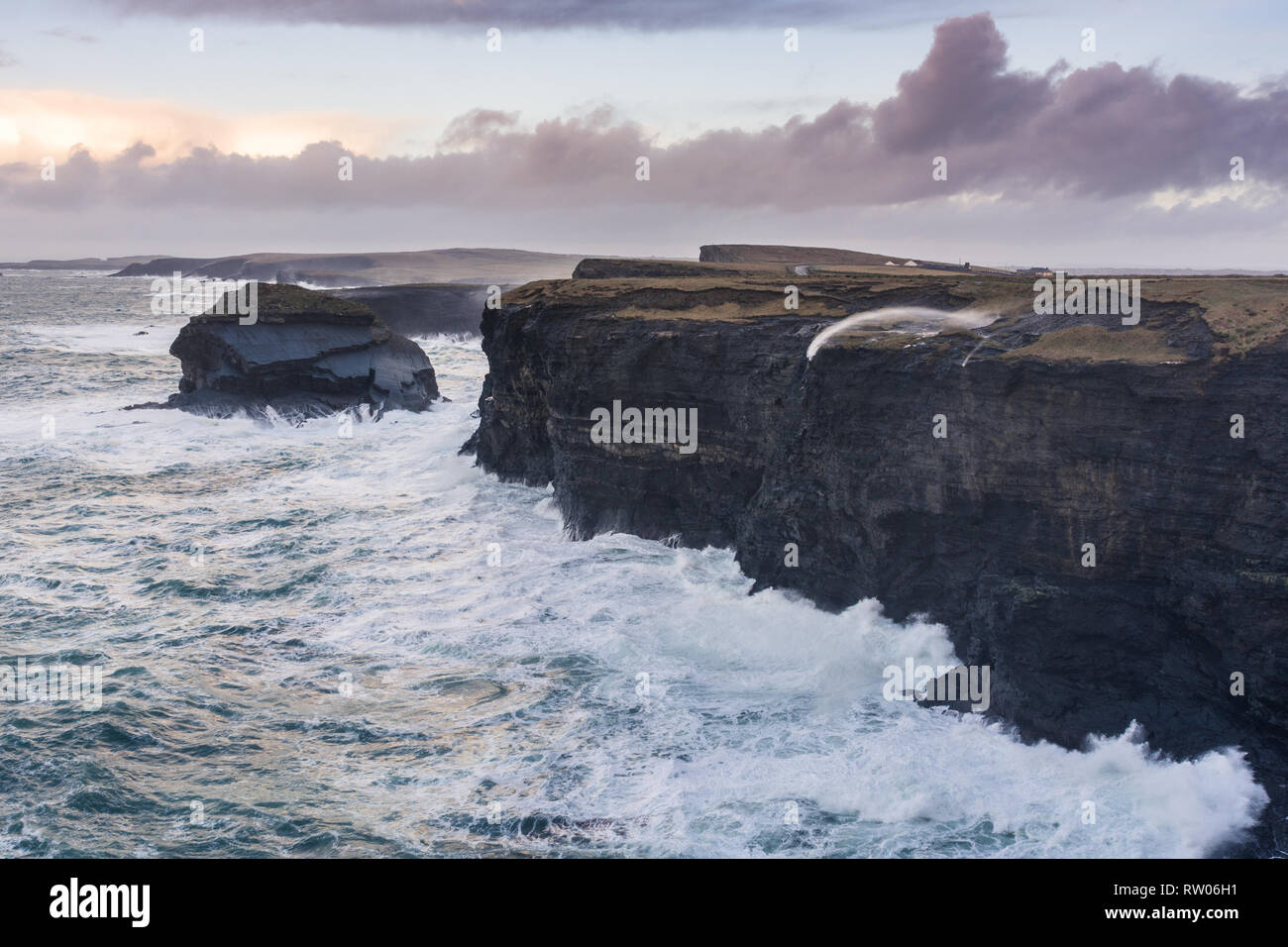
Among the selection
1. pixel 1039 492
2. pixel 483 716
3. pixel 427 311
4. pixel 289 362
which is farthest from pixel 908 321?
pixel 427 311

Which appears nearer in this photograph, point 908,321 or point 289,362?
point 908,321

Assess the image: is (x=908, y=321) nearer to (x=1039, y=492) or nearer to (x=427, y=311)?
(x=1039, y=492)

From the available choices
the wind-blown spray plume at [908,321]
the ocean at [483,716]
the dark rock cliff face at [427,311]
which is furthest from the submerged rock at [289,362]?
the dark rock cliff face at [427,311]

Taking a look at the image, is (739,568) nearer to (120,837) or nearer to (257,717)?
(257,717)

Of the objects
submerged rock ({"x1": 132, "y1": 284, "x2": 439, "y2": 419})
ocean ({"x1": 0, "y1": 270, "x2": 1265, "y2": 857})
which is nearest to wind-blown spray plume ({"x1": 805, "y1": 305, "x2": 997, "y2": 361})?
ocean ({"x1": 0, "y1": 270, "x2": 1265, "y2": 857})

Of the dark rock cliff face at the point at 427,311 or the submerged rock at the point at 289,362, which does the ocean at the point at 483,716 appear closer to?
the submerged rock at the point at 289,362

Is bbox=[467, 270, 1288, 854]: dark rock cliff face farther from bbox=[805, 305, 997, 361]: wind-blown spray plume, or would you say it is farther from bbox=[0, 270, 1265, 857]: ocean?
bbox=[0, 270, 1265, 857]: ocean

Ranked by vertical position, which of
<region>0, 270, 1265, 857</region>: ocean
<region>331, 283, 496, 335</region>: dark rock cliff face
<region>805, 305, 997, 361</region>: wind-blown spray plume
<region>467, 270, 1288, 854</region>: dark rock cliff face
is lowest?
<region>0, 270, 1265, 857</region>: ocean
